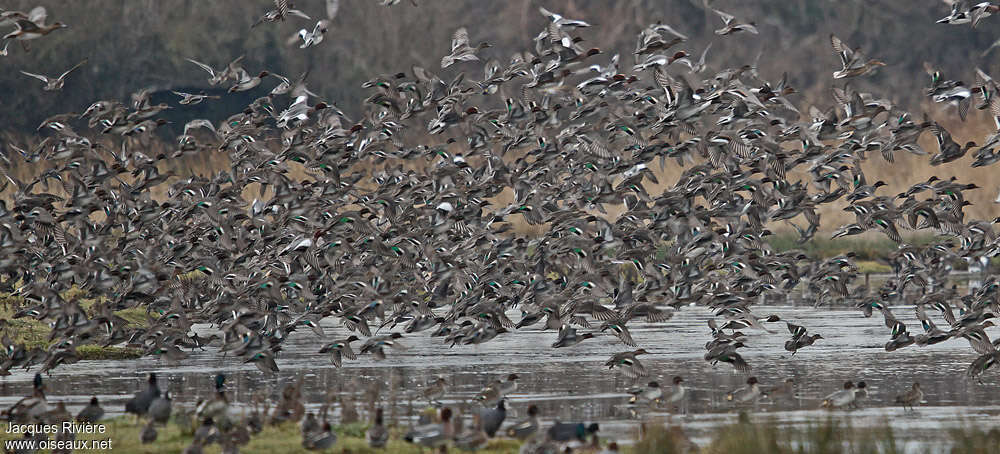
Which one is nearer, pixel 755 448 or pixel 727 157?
pixel 755 448

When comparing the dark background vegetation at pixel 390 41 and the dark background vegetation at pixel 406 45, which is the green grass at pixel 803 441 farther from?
the dark background vegetation at pixel 390 41

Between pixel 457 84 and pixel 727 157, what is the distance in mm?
7614

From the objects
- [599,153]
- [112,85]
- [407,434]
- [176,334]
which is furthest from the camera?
[112,85]

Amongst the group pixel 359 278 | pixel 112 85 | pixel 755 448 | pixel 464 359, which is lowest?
pixel 755 448

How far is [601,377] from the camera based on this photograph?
1214 inches

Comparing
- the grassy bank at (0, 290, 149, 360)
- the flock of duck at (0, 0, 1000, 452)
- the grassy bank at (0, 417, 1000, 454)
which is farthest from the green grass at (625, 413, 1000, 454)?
the grassy bank at (0, 290, 149, 360)

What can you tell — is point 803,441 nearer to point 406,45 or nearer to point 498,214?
point 498,214

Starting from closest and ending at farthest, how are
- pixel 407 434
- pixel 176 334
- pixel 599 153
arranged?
pixel 407 434, pixel 176 334, pixel 599 153

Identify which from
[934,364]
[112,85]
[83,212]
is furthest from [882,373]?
[112,85]

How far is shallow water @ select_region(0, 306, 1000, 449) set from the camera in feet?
82.1

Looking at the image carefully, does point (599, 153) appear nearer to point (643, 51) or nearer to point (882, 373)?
point (643, 51)

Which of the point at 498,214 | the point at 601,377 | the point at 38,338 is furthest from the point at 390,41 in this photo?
the point at 601,377

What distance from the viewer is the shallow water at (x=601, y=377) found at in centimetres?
2502

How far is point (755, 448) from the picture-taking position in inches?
811
